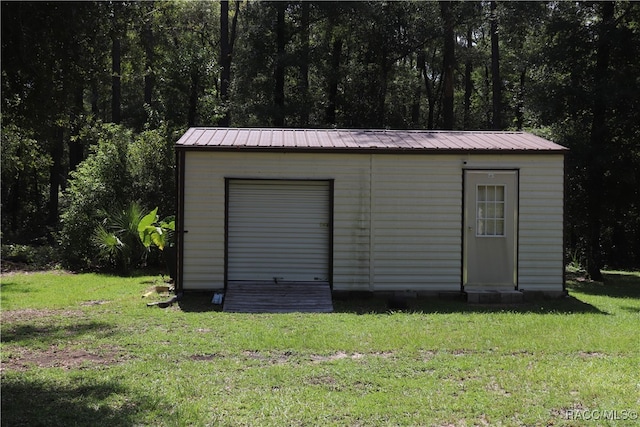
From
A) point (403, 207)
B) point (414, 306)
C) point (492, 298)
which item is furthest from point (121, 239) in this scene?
point (492, 298)

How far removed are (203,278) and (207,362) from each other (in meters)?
4.55

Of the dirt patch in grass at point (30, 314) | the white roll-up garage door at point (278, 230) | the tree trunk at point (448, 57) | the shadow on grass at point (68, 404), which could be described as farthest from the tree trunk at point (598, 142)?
the shadow on grass at point (68, 404)

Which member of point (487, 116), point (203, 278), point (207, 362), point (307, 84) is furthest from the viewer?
point (487, 116)

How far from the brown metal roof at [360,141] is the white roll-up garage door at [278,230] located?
0.73 meters

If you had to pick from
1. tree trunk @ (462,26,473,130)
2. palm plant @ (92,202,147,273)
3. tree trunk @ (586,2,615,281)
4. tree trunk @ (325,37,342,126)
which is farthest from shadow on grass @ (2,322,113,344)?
tree trunk @ (462,26,473,130)

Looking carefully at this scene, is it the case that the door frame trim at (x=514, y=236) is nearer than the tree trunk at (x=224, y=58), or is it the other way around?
the door frame trim at (x=514, y=236)

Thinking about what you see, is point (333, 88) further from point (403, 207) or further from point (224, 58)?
point (403, 207)

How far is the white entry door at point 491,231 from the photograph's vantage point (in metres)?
10.9

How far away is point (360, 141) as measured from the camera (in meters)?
11.5

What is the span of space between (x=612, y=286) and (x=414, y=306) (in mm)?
7182

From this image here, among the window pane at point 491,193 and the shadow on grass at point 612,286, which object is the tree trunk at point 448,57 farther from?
the window pane at point 491,193

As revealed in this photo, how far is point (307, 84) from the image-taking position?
23.4 m

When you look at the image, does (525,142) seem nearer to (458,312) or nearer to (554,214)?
(554,214)

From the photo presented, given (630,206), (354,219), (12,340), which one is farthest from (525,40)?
(12,340)
